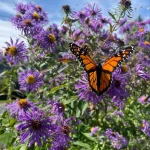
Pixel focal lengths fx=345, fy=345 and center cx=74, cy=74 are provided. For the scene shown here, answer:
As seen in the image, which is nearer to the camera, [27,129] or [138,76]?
[27,129]

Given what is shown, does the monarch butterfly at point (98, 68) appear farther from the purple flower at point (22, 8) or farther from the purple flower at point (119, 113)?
the purple flower at point (22, 8)

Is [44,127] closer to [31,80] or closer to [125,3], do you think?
[31,80]

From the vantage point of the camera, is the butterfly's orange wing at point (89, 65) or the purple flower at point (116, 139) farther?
the purple flower at point (116, 139)

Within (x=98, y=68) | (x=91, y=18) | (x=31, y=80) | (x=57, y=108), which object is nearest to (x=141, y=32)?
(x=91, y=18)

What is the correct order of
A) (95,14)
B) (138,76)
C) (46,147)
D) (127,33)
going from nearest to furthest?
(46,147) < (138,76) < (95,14) < (127,33)

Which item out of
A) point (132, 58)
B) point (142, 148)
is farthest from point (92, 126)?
point (132, 58)

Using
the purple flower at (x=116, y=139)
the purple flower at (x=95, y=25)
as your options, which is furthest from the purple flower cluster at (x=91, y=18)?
the purple flower at (x=116, y=139)

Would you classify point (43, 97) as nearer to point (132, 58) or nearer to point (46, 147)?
point (46, 147)
